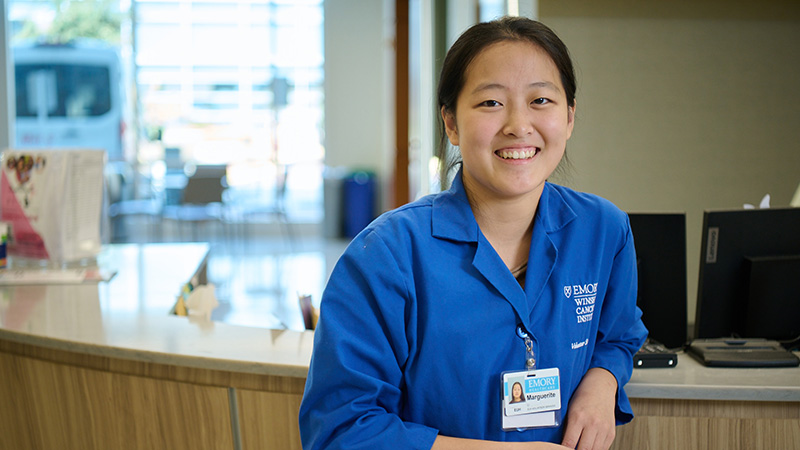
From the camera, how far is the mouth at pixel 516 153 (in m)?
1.10

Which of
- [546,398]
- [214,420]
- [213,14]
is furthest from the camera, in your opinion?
[213,14]

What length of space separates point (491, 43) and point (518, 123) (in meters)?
0.14

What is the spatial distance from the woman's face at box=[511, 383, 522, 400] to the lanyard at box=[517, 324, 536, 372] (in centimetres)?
3

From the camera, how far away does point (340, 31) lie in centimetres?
908

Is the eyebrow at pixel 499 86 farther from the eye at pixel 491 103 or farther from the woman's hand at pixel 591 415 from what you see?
A: the woman's hand at pixel 591 415

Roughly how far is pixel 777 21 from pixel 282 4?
766 cm

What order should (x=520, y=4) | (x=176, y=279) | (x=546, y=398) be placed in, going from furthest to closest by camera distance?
(x=176, y=279) < (x=520, y=4) < (x=546, y=398)

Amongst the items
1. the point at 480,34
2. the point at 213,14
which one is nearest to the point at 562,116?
the point at 480,34

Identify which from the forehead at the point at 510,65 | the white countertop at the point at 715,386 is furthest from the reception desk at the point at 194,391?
the forehead at the point at 510,65

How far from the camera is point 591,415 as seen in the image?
1152 mm

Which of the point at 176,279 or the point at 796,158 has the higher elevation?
the point at 796,158

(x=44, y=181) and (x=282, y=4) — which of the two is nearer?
(x=44, y=181)

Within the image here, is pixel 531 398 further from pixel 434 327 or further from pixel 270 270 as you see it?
pixel 270 270

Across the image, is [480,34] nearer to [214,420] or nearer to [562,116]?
[562,116]
